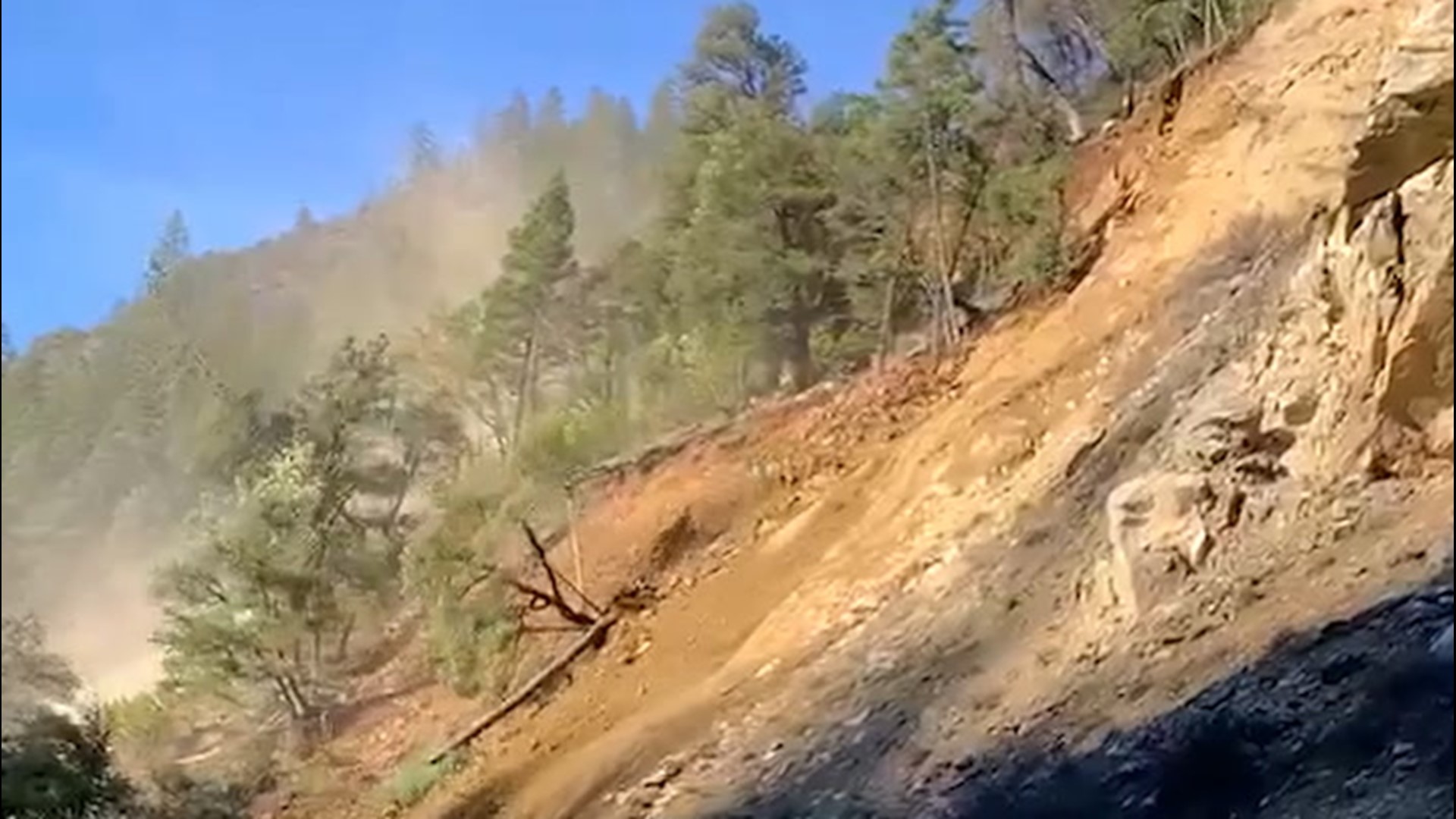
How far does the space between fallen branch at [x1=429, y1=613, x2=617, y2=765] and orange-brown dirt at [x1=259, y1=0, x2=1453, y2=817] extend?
1.5 inches

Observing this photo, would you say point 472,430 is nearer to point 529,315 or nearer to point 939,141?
point 529,315

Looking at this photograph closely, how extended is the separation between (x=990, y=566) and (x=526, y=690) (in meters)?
1.43

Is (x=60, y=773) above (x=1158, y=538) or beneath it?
above

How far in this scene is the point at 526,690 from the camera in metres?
5.68

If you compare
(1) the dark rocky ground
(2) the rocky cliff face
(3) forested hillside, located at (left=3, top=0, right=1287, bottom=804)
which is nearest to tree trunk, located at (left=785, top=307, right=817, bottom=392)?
(3) forested hillside, located at (left=3, top=0, right=1287, bottom=804)

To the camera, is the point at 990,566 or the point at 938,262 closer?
the point at 990,566

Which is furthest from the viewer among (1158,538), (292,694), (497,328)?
(497,328)

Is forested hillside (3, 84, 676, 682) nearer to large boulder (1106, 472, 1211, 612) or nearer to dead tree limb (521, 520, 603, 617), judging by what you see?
dead tree limb (521, 520, 603, 617)

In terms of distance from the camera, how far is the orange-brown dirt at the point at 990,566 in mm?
4086

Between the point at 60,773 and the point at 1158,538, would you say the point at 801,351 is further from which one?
the point at 60,773

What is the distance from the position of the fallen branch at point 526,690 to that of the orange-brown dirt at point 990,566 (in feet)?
0.12

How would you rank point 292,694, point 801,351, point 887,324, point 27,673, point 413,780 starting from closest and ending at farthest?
point 27,673 < point 292,694 < point 413,780 < point 887,324 < point 801,351

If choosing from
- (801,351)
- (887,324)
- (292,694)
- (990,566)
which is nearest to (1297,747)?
(990,566)

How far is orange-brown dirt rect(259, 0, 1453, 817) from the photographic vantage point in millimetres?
4086
